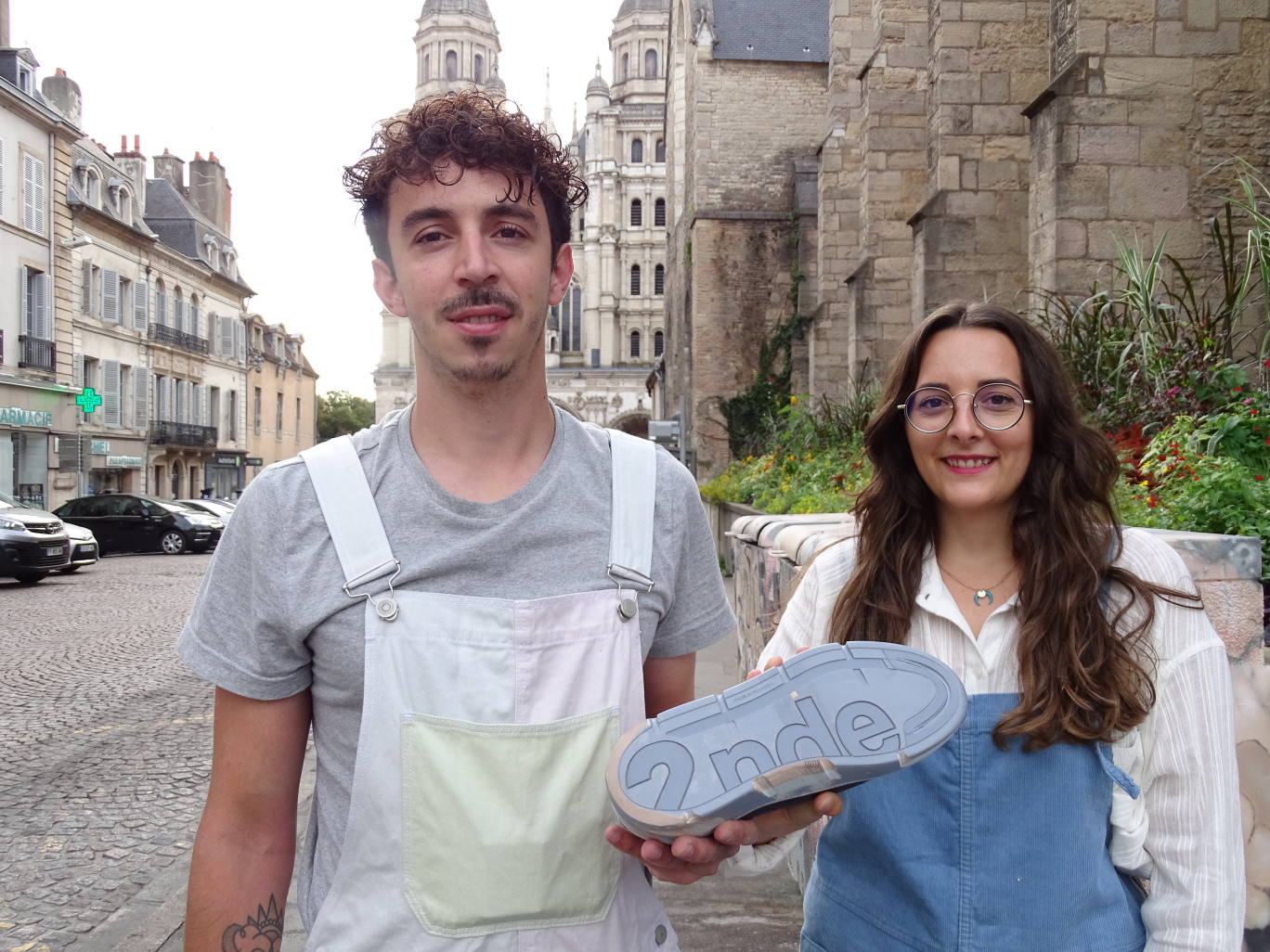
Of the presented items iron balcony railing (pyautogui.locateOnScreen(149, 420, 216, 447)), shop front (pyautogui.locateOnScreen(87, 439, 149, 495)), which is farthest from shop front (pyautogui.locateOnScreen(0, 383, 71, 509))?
iron balcony railing (pyautogui.locateOnScreen(149, 420, 216, 447))

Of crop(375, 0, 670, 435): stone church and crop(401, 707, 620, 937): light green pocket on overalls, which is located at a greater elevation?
crop(375, 0, 670, 435): stone church

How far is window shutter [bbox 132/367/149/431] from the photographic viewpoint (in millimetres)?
31391

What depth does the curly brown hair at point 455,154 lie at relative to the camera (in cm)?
154

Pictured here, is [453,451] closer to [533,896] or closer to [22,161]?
[533,896]

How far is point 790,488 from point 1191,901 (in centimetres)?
786

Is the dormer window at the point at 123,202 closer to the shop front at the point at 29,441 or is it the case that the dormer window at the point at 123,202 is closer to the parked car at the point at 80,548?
the shop front at the point at 29,441

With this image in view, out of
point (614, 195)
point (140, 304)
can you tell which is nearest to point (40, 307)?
point (140, 304)

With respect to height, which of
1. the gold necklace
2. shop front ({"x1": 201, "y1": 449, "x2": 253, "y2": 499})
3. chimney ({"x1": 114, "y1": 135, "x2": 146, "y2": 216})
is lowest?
shop front ({"x1": 201, "y1": 449, "x2": 253, "y2": 499})

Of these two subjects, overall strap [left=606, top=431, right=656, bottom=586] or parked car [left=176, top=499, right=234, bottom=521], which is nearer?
overall strap [left=606, top=431, right=656, bottom=586]

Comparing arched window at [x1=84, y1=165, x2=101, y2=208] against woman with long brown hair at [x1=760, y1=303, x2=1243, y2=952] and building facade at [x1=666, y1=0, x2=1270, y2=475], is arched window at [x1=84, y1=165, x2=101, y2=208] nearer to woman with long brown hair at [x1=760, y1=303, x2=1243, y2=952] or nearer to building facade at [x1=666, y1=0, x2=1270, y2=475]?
building facade at [x1=666, y1=0, x2=1270, y2=475]

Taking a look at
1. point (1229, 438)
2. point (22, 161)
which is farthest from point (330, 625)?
point (22, 161)

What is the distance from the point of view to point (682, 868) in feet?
4.40

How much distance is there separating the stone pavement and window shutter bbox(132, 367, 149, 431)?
2292 cm

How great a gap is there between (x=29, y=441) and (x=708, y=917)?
25547 millimetres
